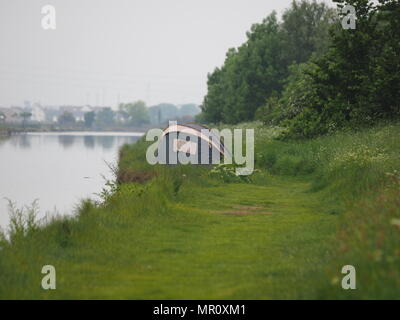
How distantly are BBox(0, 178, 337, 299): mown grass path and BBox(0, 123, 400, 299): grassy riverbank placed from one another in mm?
19

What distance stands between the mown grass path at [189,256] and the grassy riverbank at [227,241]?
19 millimetres

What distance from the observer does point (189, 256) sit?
31.1 feet

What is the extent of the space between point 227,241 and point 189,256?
1.25 m

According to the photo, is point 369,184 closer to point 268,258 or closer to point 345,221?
point 345,221

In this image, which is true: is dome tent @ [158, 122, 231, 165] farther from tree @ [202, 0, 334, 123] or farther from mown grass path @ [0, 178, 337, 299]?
tree @ [202, 0, 334, 123]

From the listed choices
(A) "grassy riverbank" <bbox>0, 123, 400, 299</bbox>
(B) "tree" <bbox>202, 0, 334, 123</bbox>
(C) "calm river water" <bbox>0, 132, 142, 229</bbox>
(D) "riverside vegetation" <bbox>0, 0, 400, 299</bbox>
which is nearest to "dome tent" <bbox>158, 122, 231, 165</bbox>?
(D) "riverside vegetation" <bbox>0, 0, 400, 299</bbox>

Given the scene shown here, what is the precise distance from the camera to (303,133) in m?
26.0

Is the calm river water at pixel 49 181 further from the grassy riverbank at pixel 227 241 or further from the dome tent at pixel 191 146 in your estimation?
the grassy riverbank at pixel 227 241

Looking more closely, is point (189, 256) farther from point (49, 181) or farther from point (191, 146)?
point (49, 181)

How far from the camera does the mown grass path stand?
7.56m

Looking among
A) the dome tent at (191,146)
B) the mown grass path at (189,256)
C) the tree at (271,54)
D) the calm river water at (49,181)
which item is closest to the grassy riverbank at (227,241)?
the mown grass path at (189,256)

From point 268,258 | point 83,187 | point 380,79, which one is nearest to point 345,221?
point 268,258

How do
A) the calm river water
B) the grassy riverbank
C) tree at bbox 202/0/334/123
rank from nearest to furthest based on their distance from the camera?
the grassy riverbank
the calm river water
tree at bbox 202/0/334/123
